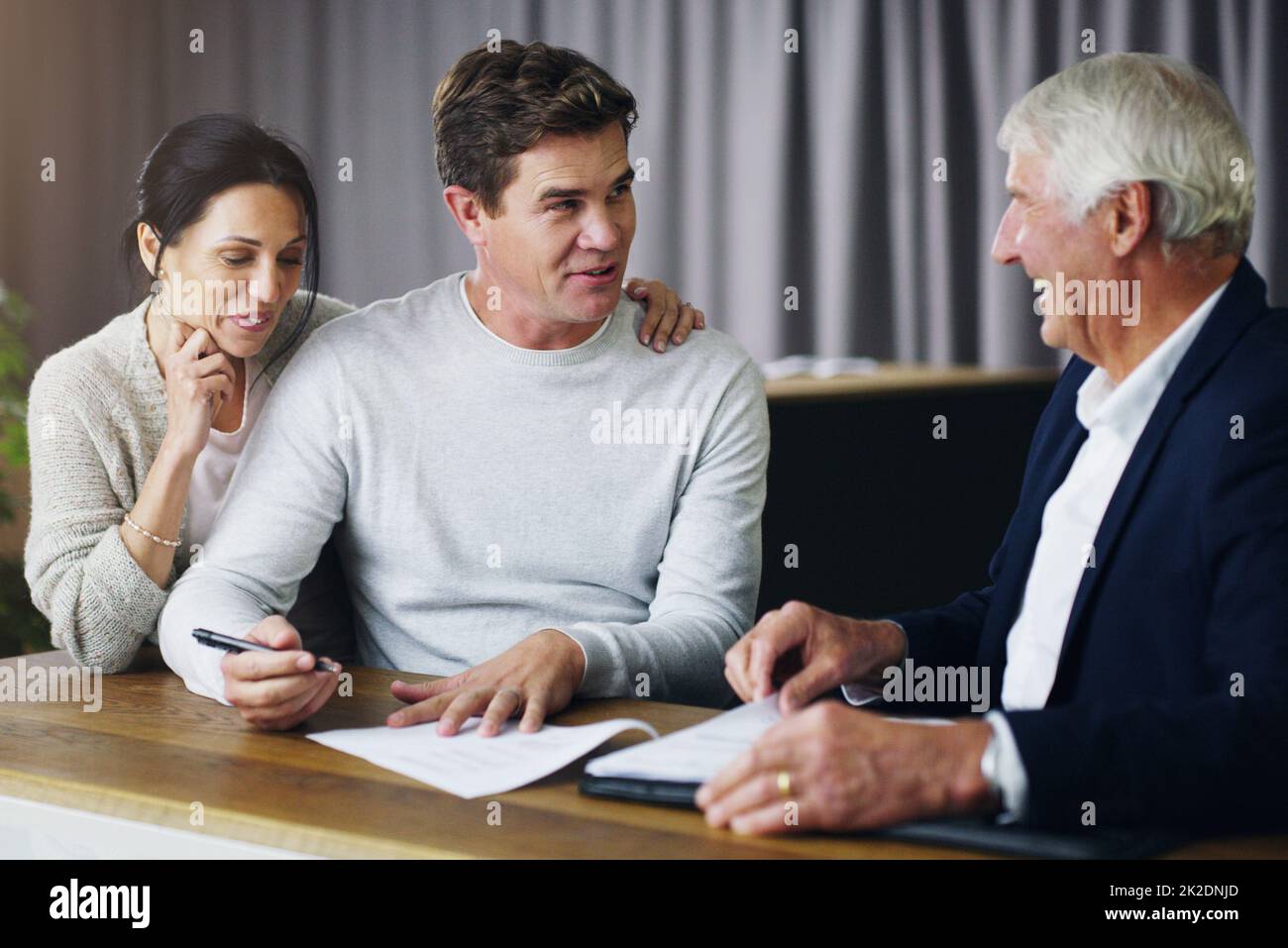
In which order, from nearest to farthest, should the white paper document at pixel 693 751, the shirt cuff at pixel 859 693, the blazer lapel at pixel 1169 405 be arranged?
the white paper document at pixel 693 751 < the blazer lapel at pixel 1169 405 < the shirt cuff at pixel 859 693

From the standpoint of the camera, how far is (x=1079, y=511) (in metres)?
1.29

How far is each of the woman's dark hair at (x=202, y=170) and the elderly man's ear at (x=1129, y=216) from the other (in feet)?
3.36

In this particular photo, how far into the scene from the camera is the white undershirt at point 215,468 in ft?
5.59

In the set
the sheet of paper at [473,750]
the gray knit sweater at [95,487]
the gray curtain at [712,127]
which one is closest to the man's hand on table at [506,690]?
the sheet of paper at [473,750]

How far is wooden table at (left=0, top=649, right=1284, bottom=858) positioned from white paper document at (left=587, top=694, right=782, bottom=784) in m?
0.03

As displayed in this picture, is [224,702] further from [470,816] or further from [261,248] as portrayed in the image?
[261,248]

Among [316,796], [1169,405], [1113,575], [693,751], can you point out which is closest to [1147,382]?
[1169,405]

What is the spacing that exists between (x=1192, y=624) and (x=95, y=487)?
120 cm

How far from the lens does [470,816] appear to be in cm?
99

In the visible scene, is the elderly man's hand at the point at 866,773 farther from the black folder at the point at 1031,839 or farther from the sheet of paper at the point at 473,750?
the sheet of paper at the point at 473,750

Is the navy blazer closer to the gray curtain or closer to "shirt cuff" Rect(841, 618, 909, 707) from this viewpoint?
"shirt cuff" Rect(841, 618, 909, 707)

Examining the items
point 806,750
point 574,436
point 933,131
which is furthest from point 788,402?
point 933,131

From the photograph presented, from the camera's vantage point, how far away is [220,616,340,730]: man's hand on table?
4.00 feet

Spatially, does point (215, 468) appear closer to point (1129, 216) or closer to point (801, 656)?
point (801, 656)
